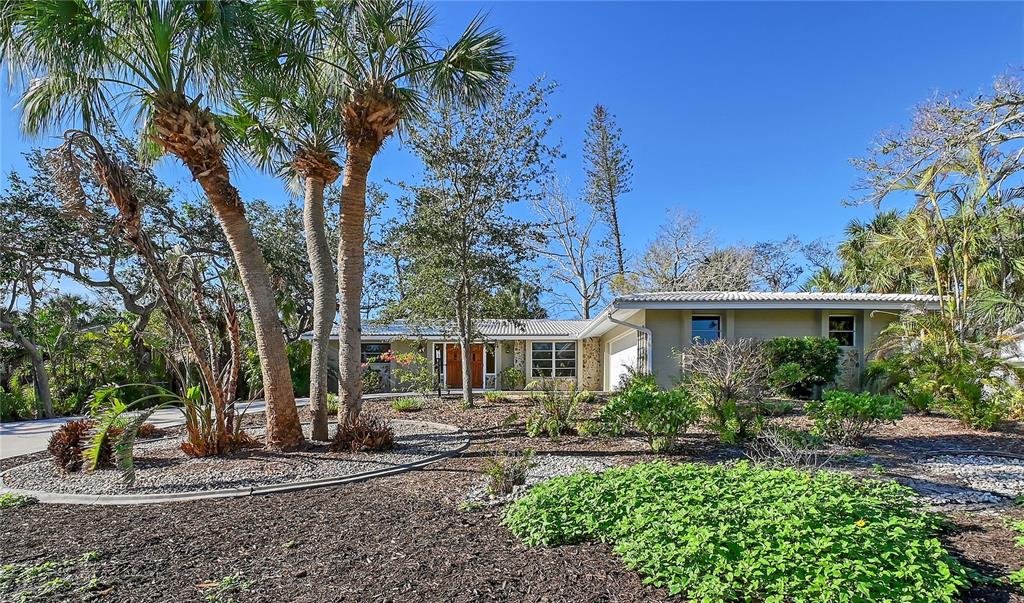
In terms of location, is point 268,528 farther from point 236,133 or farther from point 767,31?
point 767,31

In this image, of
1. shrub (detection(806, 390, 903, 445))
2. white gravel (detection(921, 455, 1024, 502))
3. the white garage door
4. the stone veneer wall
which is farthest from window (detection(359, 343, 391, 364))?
white gravel (detection(921, 455, 1024, 502))

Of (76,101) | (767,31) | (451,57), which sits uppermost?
(767,31)

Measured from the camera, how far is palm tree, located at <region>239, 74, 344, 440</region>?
7.80 meters

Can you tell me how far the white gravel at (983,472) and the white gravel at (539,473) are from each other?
12.8 ft

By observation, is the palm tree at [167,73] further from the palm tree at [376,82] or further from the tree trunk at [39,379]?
the tree trunk at [39,379]

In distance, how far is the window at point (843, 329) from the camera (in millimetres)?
13406

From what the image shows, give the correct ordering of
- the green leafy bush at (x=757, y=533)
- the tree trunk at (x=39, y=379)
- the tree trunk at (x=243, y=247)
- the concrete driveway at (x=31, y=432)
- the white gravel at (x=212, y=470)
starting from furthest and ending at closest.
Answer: the tree trunk at (x=39, y=379)
the concrete driveway at (x=31, y=432)
the tree trunk at (x=243, y=247)
the white gravel at (x=212, y=470)
the green leafy bush at (x=757, y=533)

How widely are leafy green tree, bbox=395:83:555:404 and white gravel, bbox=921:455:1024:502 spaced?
8787 mm

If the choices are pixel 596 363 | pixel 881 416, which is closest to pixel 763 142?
pixel 596 363

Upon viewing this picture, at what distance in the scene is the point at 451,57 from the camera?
774 cm

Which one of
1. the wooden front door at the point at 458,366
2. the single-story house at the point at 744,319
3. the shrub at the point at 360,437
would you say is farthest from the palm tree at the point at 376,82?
the wooden front door at the point at 458,366

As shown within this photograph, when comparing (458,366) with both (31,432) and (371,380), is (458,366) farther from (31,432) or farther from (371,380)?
(31,432)

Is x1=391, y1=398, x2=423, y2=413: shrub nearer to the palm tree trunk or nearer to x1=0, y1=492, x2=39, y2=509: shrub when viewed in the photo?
the palm tree trunk

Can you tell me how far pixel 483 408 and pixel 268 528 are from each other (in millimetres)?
8300
